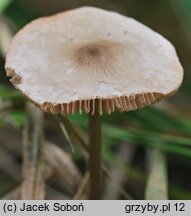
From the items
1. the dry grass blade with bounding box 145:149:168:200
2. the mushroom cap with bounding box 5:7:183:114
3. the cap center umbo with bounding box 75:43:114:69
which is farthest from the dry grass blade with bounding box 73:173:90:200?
the cap center umbo with bounding box 75:43:114:69

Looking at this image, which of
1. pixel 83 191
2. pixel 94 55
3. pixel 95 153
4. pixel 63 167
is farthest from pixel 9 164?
pixel 94 55

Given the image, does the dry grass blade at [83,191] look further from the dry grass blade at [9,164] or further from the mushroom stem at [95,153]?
the dry grass blade at [9,164]

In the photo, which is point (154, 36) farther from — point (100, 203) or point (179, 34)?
point (179, 34)

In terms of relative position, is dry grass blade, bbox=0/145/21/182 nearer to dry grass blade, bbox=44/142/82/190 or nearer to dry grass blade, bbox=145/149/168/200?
dry grass blade, bbox=44/142/82/190

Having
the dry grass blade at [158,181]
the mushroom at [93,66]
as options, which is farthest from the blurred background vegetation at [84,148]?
the mushroom at [93,66]

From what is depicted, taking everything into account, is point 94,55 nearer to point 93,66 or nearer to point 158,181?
point 93,66

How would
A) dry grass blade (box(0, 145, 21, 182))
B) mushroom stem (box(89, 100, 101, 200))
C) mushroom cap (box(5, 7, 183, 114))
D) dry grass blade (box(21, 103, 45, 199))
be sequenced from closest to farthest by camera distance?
mushroom cap (box(5, 7, 183, 114)) → mushroom stem (box(89, 100, 101, 200)) → dry grass blade (box(21, 103, 45, 199)) → dry grass blade (box(0, 145, 21, 182))
